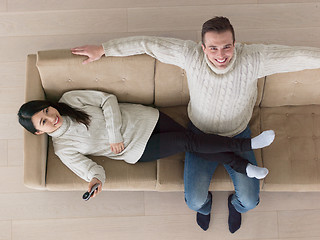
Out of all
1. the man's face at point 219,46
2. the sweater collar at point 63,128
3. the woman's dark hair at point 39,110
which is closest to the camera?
the man's face at point 219,46

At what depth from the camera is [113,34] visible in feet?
8.03

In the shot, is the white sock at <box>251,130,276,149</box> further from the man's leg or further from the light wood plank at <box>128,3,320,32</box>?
the light wood plank at <box>128,3,320,32</box>

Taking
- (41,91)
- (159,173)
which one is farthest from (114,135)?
(41,91)

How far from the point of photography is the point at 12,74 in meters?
2.42

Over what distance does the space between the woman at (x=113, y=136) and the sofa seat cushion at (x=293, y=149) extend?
0.24 m

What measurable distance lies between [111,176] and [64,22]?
4.02 feet

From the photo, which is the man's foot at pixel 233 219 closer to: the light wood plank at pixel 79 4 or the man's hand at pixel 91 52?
the man's hand at pixel 91 52

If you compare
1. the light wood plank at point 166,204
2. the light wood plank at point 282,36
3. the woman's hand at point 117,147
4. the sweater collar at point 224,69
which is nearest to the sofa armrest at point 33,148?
the woman's hand at point 117,147

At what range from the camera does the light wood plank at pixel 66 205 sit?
7.54 feet

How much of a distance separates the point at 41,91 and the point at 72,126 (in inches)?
11.4

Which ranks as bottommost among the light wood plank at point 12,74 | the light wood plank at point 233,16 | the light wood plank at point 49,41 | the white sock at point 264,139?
the white sock at point 264,139

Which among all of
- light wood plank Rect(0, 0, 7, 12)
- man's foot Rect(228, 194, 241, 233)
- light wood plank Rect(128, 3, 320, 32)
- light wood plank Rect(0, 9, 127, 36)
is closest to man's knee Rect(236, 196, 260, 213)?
man's foot Rect(228, 194, 241, 233)

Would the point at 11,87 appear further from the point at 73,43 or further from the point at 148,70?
the point at 148,70

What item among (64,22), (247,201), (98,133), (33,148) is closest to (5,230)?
A: (33,148)
